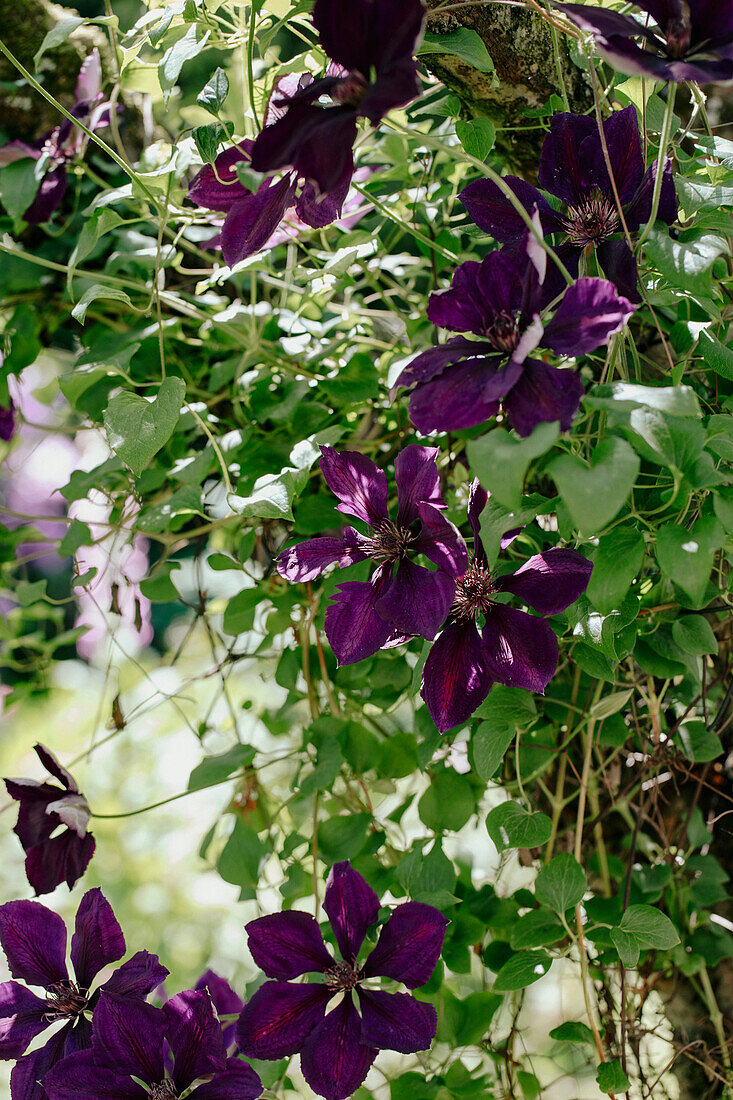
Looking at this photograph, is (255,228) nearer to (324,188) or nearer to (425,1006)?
(324,188)

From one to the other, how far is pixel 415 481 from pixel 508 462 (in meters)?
0.16

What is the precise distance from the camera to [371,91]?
33 centimetres

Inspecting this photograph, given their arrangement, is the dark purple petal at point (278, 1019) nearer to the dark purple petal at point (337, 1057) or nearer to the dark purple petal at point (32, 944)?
the dark purple petal at point (337, 1057)

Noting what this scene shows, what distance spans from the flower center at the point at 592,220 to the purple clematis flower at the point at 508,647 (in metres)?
0.17

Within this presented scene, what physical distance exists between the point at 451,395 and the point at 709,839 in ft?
1.65

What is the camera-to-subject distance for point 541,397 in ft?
1.13

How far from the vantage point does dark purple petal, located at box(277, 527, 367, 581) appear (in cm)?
48

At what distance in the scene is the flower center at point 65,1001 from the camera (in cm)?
54

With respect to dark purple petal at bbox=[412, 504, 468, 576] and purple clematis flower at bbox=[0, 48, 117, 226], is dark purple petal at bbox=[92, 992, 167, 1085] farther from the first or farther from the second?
purple clematis flower at bbox=[0, 48, 117, 226]

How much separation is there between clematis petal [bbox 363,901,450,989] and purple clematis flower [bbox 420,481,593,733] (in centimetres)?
13

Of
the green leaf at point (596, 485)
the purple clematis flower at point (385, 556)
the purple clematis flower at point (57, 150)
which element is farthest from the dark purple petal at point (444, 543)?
the purple clematis flower at point (57, 150)

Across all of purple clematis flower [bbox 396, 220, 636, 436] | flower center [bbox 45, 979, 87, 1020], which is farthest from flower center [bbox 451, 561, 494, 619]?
flower center [bbox 45, 979, 87, 1020]

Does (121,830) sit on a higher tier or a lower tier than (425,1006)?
lower

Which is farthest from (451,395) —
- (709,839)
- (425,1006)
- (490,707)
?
(709,839)
